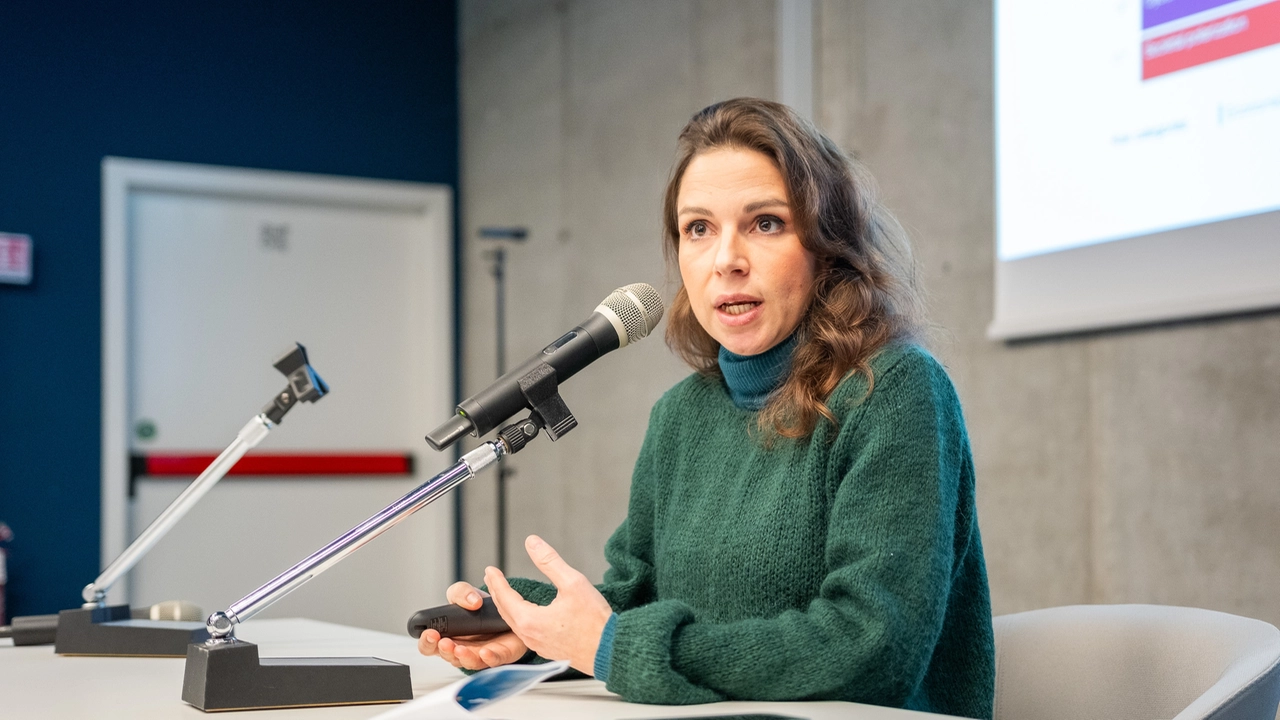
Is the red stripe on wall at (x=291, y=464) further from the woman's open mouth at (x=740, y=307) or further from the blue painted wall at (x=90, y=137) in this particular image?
the woman's open mouth at (x=740, y=307)

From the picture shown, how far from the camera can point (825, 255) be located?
1.43 m

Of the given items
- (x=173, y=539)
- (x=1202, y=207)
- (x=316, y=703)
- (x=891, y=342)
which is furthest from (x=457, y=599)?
(x=173, y=539)

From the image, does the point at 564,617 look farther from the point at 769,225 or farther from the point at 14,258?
the point at 14,258

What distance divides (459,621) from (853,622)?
43 centimetres

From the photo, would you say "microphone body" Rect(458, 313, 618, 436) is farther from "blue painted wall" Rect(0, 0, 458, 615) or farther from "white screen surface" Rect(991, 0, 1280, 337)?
"blue painted wall" Rect(0, 0, 458, 615)

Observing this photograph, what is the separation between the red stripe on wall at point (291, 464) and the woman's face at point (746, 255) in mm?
3680

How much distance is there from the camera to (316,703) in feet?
3.86

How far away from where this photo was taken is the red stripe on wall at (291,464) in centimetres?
471

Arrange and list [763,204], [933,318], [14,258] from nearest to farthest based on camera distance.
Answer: [763,204] → [933,318] → [14,258]

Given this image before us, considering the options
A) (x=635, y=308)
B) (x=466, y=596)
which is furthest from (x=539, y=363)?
(x=466, y=596)

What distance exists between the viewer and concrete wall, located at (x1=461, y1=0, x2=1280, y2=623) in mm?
2533

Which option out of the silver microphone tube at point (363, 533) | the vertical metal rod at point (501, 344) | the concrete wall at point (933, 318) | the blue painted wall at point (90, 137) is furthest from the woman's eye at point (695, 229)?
the blue painted wall at point (90, 137)

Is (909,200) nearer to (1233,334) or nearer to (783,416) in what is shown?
(1233,334)

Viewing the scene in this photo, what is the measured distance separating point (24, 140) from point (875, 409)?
425 cm
